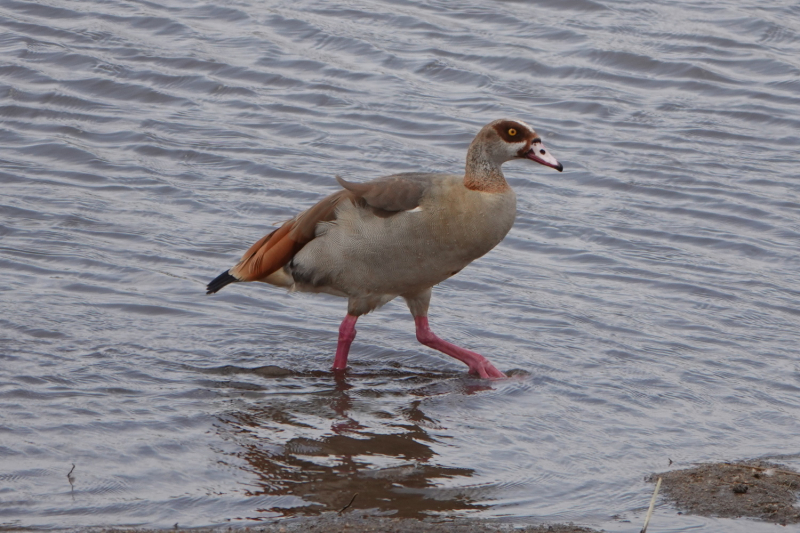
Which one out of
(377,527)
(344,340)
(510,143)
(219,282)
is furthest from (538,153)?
(377,527)

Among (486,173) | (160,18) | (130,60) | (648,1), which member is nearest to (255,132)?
(130,60)

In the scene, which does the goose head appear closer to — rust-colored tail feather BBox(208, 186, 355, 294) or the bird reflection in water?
rust-colored tail feather BBox(208, 186, 355, 294)

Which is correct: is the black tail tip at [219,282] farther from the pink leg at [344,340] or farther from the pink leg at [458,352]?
the pink leg at [458,352]

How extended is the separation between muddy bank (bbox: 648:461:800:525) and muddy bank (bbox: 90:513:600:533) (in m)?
0.56

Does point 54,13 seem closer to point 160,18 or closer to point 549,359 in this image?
point 160,18

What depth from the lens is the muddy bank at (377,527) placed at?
15.5 ft

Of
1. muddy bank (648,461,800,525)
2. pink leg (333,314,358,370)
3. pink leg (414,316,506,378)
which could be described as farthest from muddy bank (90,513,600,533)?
pink leg (333,314,358,370)

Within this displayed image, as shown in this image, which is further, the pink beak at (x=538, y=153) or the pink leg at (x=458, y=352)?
the pink beak at (x=538, y=153)

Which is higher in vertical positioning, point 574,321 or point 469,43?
point 469,43

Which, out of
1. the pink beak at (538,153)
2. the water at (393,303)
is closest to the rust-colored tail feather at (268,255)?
the water at (393,303)

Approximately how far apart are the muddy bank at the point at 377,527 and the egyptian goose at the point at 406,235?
7.45 feet

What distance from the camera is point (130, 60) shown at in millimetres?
12781

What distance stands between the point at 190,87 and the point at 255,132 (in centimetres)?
146

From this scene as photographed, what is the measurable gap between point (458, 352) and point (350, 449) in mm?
1637
